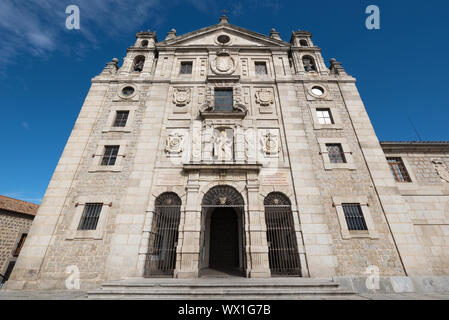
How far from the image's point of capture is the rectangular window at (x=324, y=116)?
41.6 ft

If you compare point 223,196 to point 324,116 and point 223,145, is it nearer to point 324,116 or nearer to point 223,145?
point 223,145

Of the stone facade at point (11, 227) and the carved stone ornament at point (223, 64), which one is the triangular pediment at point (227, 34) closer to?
the carved stone ornament at point (223, 64)

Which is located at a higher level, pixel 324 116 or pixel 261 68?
pixel 261 68

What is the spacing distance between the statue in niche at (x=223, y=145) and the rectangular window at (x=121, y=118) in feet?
20.8

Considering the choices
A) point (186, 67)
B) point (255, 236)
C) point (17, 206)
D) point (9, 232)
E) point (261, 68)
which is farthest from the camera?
point (17, 206)

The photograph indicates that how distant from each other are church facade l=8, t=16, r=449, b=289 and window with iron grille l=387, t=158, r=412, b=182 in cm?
7

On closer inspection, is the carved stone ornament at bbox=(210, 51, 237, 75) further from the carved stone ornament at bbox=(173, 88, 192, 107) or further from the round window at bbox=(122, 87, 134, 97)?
the round window at bbox=(122, 87, 134, 97)

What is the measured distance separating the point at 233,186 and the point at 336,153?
22.2ft

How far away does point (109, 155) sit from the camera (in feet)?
38.0

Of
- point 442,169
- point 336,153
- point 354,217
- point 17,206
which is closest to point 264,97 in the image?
point 336,153

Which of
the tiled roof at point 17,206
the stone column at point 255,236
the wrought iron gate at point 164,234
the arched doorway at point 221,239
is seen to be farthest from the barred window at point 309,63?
the tiled roof at point 17,206

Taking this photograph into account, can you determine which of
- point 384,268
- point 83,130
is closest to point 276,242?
point 384,268

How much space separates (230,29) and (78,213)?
1796cm

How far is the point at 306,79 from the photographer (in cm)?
1407
